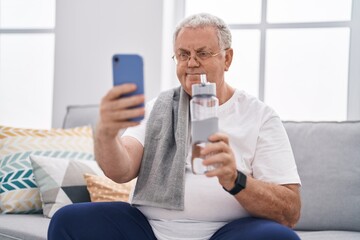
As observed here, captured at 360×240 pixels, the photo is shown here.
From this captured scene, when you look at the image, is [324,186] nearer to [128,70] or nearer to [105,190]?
[105,190]

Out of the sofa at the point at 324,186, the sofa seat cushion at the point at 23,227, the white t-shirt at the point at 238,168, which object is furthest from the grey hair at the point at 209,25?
the sofa seat cushion at the point at 23,227

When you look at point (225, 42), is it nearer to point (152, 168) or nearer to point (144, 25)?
point (152, 168)

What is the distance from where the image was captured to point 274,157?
1.69 metres

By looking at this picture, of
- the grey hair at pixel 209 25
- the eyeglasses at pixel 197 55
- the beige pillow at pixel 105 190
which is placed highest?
the grey hair at pixel 209 25

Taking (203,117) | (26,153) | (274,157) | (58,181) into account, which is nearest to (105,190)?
(58,181)

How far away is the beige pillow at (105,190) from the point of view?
7.40 feet

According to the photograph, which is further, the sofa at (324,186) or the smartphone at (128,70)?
the sofa at (324,186)

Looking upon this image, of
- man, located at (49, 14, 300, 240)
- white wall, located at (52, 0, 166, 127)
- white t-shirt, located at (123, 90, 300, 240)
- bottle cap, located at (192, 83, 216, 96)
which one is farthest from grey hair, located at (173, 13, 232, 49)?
white wall, located at (52, 0, 166, 127)

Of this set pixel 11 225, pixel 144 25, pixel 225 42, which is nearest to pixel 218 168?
pixel 225 42

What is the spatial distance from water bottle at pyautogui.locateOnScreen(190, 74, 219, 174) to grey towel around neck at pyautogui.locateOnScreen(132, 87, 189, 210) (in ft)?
0.75

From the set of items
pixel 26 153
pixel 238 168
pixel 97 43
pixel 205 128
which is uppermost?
pixel 97 43

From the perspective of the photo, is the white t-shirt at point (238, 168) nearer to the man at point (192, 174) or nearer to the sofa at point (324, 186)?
the man at point (192, 174)

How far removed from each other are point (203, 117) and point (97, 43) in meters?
1.98

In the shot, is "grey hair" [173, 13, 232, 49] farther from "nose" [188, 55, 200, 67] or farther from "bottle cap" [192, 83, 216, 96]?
"bottle cap" [192, 83, 216, 96]
